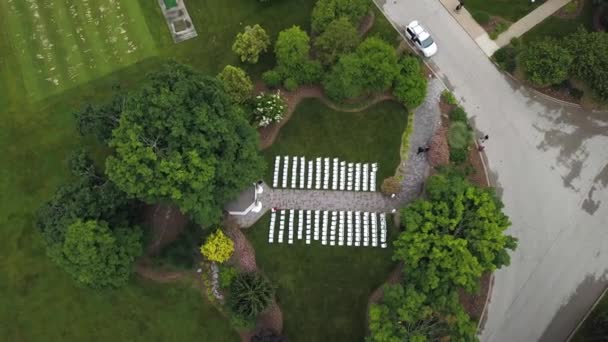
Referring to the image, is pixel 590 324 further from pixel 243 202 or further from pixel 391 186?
pixel 243 202

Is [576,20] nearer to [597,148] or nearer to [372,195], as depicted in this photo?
[597,148]

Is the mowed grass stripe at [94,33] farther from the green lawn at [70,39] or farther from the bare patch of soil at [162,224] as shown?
the bare patch of soil at [162,224]

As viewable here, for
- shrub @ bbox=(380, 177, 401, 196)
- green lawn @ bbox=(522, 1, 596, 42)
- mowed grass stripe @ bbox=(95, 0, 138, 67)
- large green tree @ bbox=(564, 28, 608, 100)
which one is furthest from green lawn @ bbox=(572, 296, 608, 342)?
mowed grass stripe @ bbox=(95, 0, 138, 67)

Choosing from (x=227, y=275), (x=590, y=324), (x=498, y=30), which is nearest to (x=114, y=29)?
(x=227, y=275)

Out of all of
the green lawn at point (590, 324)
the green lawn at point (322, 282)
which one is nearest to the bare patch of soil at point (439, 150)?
the green lawn at point (322, 282)

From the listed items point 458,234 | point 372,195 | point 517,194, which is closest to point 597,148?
point 517,194
